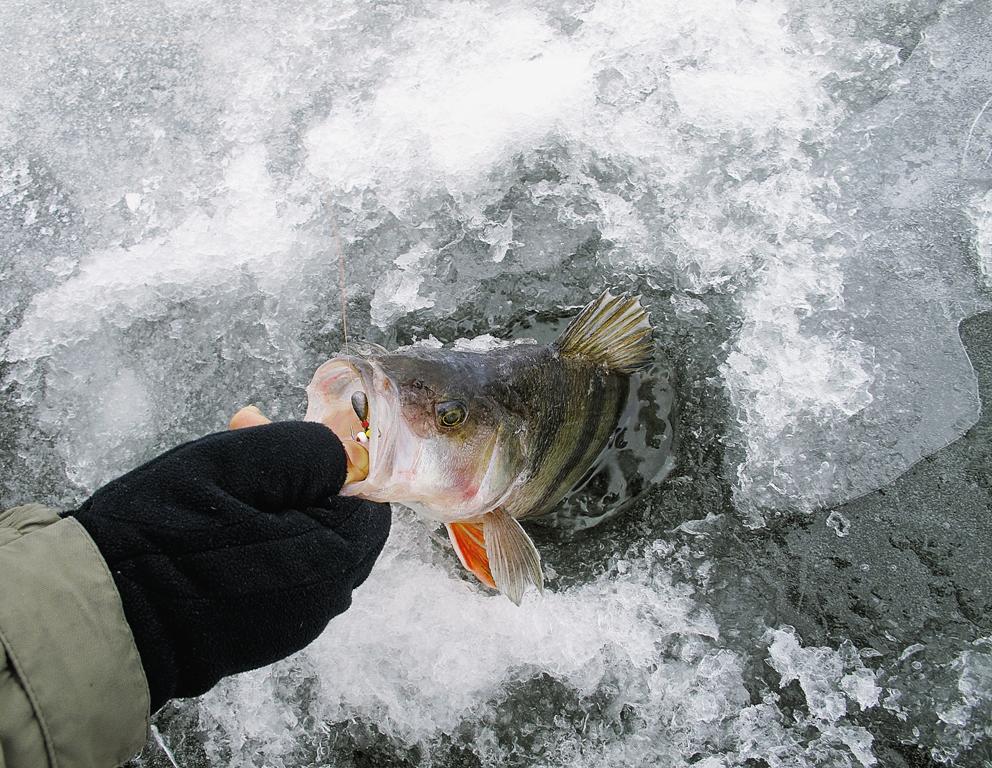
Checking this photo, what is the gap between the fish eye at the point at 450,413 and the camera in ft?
7.34

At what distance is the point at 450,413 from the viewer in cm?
225

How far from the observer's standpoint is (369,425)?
2.18 m

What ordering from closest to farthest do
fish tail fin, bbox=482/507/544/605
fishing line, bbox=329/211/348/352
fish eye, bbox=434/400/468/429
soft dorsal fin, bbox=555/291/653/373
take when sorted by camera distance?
fish eye, bbox=434/400/468/429
fish tail fin, bbox=482/507/544/605
soft dorsal fin, bbox=555/291/653/373
fishing line, bbox=329/211/348/352

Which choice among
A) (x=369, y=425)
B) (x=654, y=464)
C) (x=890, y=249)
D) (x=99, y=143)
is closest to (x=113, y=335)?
(x=99, y=143)

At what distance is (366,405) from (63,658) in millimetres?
974

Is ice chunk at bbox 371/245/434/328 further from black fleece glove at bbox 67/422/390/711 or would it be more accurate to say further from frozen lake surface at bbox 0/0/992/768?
black fleece glove at bbox 67/422/390/711

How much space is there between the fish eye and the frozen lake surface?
0.83 m

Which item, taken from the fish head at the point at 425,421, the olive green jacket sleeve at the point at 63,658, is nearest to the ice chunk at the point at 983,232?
the fish head at the point at 425,421

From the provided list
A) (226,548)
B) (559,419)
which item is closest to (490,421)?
(559,419)

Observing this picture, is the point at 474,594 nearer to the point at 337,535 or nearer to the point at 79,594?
the point at 337,535

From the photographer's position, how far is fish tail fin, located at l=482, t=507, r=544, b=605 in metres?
2.46

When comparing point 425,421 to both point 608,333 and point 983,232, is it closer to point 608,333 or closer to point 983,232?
point 608,333

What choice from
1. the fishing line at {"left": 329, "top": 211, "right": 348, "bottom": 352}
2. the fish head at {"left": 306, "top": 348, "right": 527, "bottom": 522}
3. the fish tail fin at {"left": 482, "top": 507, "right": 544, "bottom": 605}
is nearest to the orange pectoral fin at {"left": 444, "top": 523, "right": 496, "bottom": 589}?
the fish tail fin at {"left": 482, "top": 507, "right": 544, "bottom": 605}

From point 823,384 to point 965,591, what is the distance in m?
0.87
